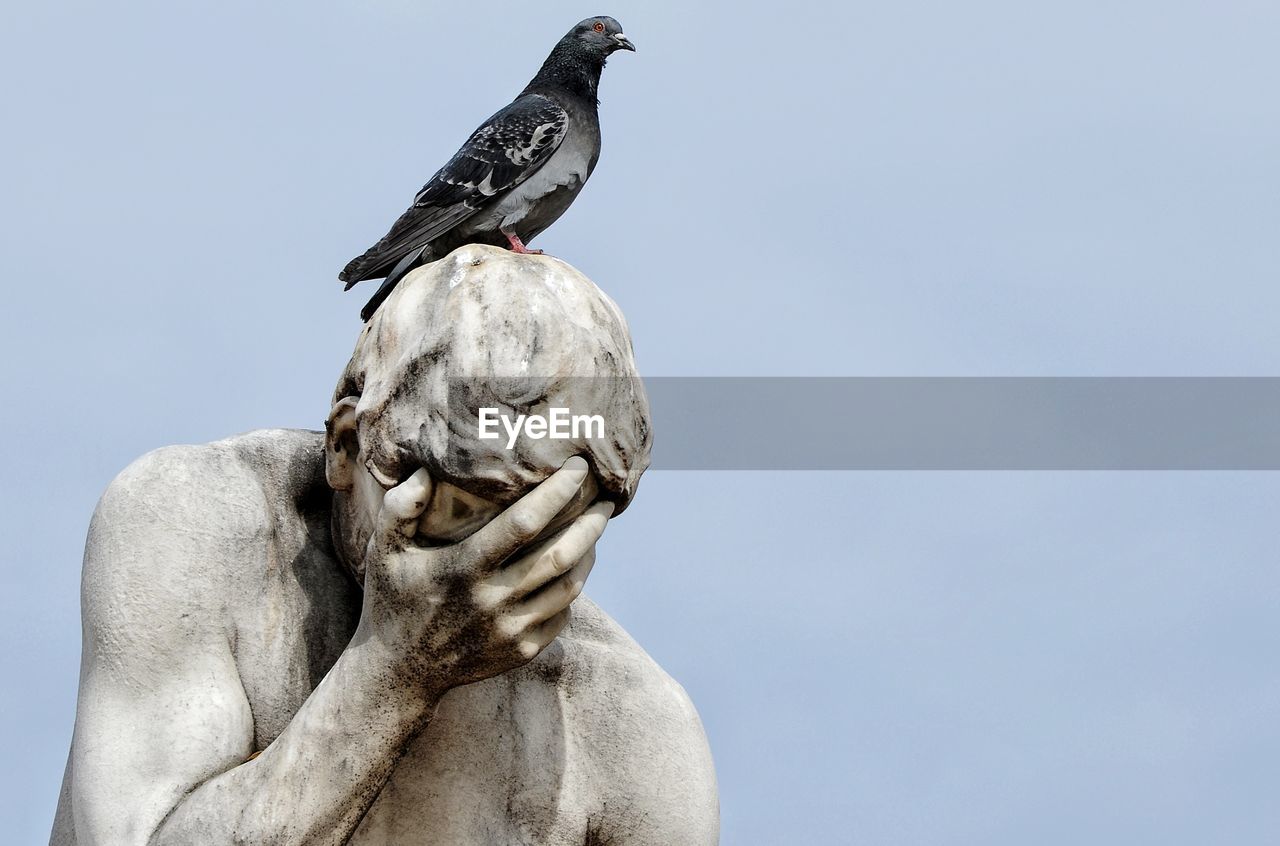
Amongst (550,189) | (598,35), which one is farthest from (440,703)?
(598,35)

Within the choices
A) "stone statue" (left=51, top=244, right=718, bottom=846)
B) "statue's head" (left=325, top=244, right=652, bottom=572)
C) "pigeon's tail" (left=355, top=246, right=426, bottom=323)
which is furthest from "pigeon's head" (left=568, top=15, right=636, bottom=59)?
"statue's head" (left=325, top=244, right=652, bottom=572)

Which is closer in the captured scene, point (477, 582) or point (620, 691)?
point (477, 582)

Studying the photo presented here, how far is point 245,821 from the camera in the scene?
513 centimetres

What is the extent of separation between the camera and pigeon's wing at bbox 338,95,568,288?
34.3 ft

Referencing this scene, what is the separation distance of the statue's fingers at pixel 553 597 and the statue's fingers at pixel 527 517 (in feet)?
0.46

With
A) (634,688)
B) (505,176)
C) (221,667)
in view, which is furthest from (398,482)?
(505,176)

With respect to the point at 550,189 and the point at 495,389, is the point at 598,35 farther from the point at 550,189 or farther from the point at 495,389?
the point at 495,389

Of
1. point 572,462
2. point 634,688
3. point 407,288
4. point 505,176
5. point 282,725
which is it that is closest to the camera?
point 572,462

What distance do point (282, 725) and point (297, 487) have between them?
0.67m

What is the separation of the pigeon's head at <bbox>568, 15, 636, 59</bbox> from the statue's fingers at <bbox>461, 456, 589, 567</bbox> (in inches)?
331

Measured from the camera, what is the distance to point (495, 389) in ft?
16.1

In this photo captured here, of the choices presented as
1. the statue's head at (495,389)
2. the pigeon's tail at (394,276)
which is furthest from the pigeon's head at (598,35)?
the statue's head at (495,389)

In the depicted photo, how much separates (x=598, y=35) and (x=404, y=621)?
27.8ft

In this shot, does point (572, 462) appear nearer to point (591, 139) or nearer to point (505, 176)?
point (505, 176)
